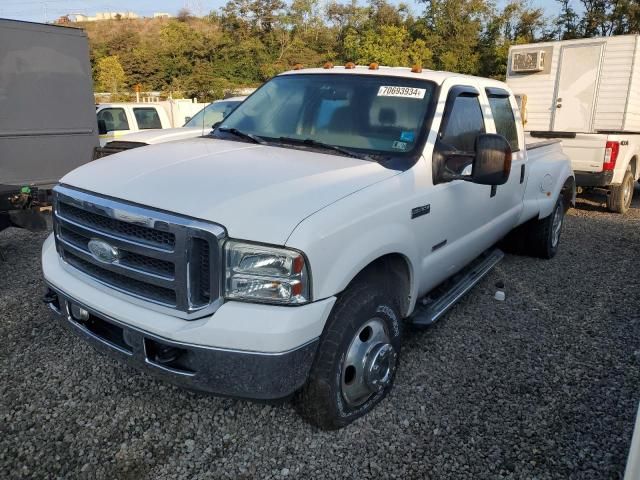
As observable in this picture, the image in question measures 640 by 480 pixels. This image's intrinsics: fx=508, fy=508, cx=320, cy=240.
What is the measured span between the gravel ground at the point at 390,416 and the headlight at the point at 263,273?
957mm

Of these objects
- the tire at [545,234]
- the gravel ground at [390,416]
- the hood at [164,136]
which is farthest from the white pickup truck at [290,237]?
the hood at [164,136]

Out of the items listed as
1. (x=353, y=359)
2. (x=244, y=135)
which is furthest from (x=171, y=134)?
(x=353, y=359)

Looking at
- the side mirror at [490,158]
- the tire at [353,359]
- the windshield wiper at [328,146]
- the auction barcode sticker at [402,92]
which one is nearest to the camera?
the tire at [353,359]

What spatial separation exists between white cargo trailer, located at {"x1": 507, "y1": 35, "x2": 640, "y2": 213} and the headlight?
724 centimetres

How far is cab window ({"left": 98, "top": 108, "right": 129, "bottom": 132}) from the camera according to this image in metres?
10.0

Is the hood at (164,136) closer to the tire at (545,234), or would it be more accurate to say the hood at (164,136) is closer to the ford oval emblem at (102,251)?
the tire at (545,234)

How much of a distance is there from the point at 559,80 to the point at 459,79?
25.8 ft

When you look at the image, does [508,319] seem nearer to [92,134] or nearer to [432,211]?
[432,211]

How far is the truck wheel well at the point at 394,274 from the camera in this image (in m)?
2.78

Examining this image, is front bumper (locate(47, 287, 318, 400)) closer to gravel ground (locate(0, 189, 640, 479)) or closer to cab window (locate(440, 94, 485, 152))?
gravel ground (locate(0, 189, 640, 479))

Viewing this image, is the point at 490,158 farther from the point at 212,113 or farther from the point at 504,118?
the point at 212,113

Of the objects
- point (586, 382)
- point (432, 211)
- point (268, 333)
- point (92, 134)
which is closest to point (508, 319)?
point (586, 382)

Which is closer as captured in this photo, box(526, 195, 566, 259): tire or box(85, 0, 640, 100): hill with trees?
box(526, 195, 566, 259): tire

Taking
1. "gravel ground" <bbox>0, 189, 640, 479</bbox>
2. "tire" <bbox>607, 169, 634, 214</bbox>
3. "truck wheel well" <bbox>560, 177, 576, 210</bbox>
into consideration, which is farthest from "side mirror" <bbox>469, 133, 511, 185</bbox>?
"tire" <bbox>607, 169, 634, 214</bbox>
